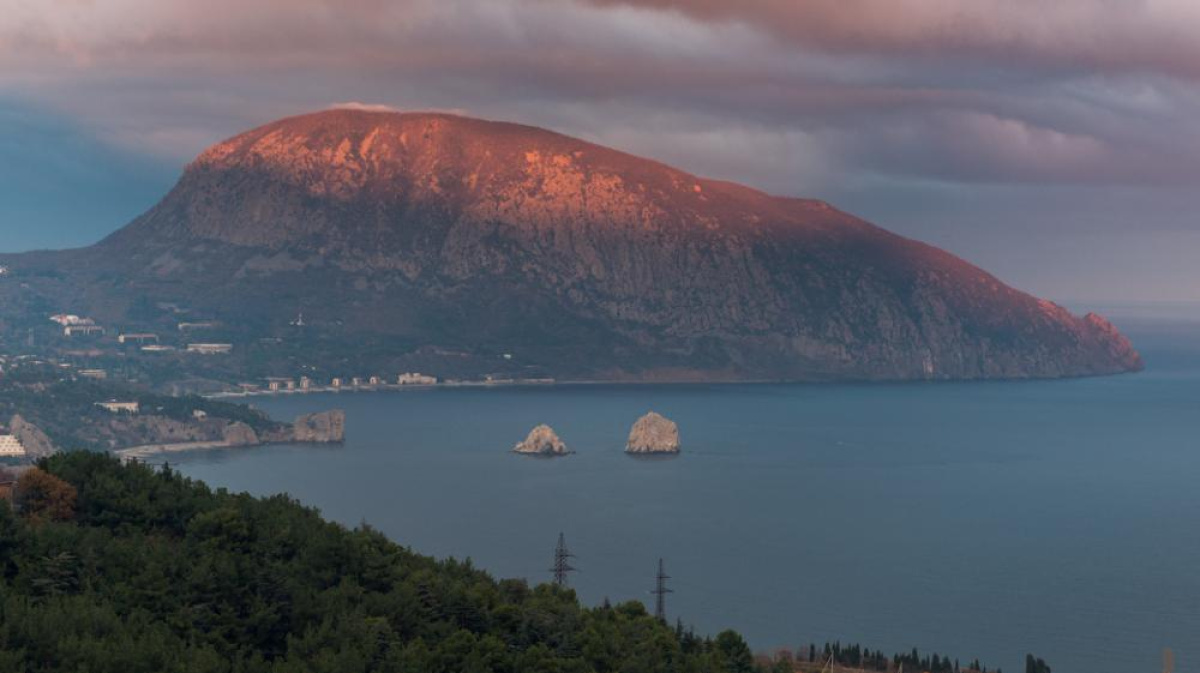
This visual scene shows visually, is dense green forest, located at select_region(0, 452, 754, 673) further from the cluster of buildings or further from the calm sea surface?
the cluster of buildings

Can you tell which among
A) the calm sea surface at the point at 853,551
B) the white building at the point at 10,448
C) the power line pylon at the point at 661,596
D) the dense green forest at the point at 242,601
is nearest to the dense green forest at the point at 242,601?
the dense green forest at the point at 242,601

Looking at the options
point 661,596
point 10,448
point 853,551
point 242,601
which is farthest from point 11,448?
point 242,601

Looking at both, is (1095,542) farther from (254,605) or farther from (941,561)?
(254,605)

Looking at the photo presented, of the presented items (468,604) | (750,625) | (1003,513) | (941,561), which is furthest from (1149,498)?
(468,604)

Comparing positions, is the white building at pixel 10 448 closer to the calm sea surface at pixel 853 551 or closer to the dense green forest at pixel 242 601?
the calm sea surface at pixel 853 551

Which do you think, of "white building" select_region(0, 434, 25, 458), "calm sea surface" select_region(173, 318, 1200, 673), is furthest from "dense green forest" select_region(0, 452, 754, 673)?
"white building" select_region(0, 434, 25, 458)

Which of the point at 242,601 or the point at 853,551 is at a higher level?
the point at 242,601

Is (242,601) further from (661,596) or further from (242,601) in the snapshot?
(661,596)
